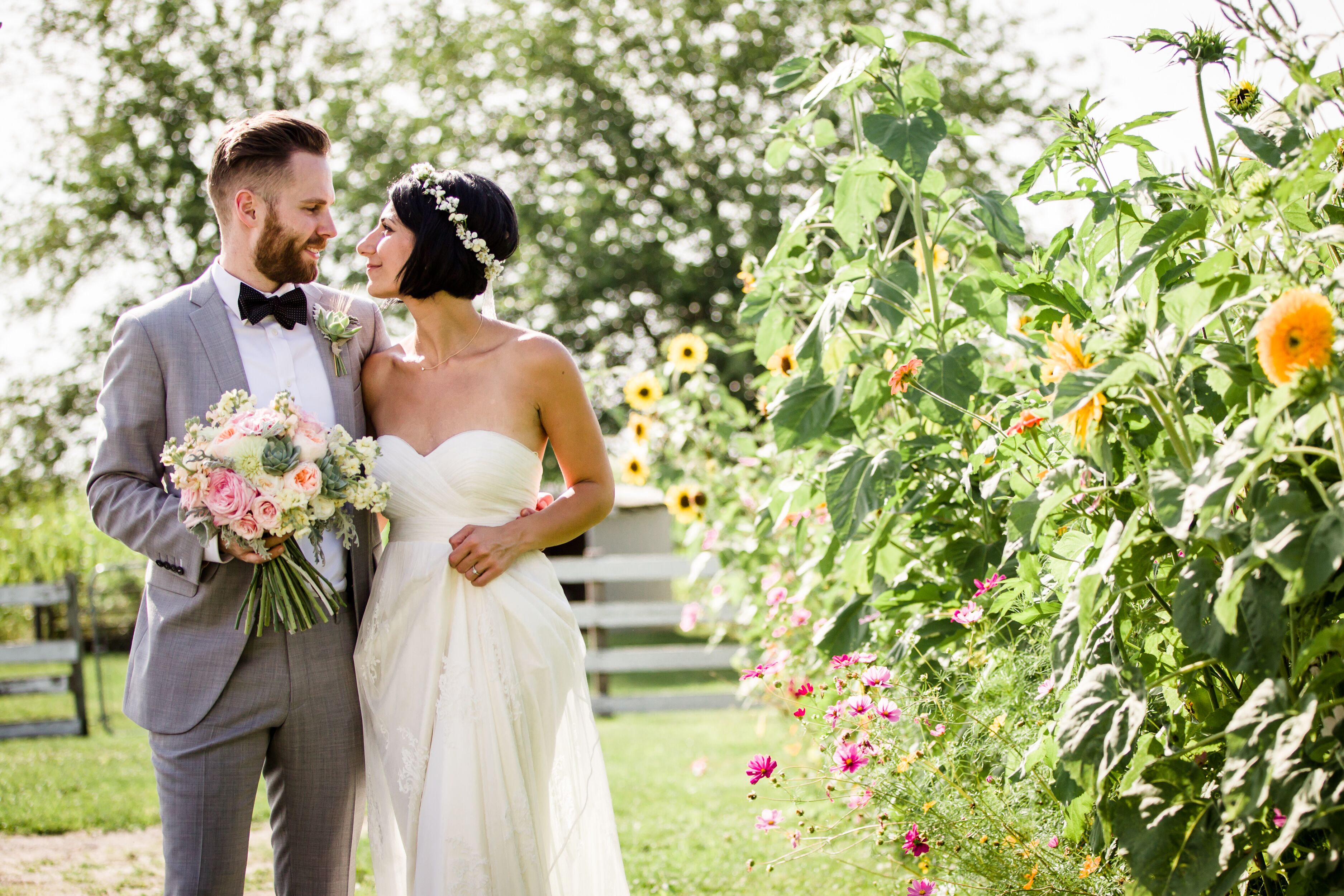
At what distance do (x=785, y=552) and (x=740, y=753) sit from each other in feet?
6.87

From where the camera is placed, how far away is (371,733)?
2.36 metres

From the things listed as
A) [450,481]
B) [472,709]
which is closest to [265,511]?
[450,481]

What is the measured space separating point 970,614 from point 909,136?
106cm

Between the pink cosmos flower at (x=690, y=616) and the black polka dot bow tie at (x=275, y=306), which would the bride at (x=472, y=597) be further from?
the pink cosmos flower at (x=690, y=616)

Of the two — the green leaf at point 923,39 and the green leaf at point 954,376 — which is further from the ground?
the green leaf at point 923,39

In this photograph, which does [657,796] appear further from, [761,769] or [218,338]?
→ [218,338]

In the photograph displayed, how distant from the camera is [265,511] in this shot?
Answer: 79.7 inches

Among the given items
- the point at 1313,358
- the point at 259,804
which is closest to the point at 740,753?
the point at 259,804

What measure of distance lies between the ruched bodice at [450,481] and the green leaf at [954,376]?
0.95m

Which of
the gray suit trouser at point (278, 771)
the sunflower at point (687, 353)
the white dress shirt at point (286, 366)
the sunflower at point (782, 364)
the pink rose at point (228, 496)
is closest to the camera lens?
the pink rose at point (228, 496)

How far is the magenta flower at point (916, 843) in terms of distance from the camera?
6.97 feet

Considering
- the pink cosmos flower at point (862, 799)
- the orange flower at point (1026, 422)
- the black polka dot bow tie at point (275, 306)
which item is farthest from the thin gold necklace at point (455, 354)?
the pink cosmos flower at point (862, 799)

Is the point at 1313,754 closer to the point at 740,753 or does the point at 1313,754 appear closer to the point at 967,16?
the point at 740,753

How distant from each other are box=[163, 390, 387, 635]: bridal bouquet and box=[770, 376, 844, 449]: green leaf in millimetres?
965
